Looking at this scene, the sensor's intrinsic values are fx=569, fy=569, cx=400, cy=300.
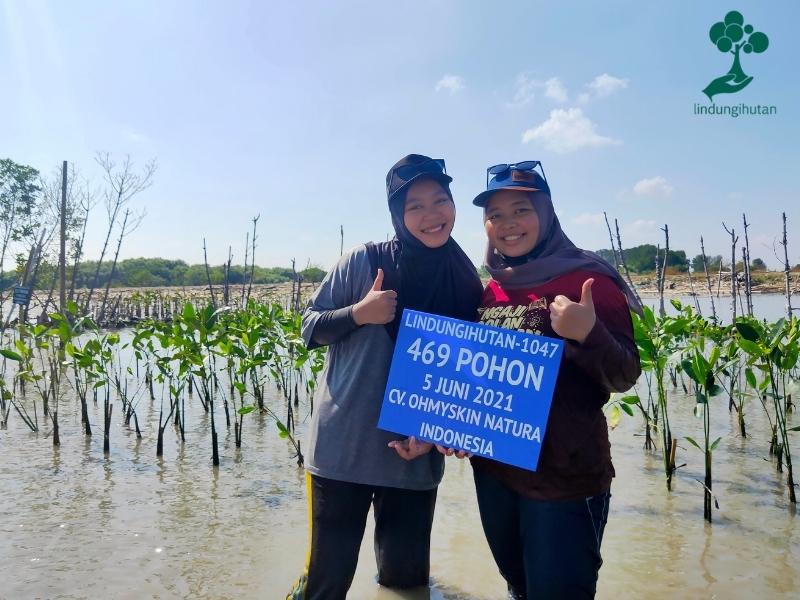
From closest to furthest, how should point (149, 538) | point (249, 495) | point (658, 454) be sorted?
point (149, 538) < point (249, 495) < point (658, 454)

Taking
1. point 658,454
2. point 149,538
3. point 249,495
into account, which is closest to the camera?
point 149,538

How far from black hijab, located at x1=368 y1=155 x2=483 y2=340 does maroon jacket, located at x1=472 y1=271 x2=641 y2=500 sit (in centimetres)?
32

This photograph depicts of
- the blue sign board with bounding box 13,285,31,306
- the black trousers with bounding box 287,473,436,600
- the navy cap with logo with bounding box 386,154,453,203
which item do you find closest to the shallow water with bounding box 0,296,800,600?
the black trousers with bounding box 287,473,436,600

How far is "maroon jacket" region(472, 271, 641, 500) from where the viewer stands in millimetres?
1576

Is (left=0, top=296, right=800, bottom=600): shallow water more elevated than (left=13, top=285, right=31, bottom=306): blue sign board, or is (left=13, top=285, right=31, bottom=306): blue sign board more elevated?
(left=13, top=285, right=31, bottom=306): blue sign board

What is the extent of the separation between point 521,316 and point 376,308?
453 millimetres

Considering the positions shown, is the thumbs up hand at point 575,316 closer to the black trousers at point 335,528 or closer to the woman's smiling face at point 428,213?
the woman's smiling face at point 428,213

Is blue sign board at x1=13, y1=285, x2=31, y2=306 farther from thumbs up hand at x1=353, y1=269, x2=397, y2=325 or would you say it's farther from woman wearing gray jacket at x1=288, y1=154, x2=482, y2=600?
thumbs up hand at x1=353, y1=269, x2=397, y2=325

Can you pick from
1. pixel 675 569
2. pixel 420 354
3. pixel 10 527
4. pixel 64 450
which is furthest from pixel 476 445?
pixel 64 450

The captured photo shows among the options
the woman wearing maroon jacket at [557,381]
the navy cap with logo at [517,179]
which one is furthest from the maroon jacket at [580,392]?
the navy cap with logo at [517,179]

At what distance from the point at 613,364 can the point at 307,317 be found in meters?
1.02

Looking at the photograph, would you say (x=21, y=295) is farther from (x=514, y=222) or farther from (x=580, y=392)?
(x=580, y=392)

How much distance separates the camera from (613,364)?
1.56m

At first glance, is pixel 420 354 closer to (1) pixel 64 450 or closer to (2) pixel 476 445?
(2) pixel 476 445
